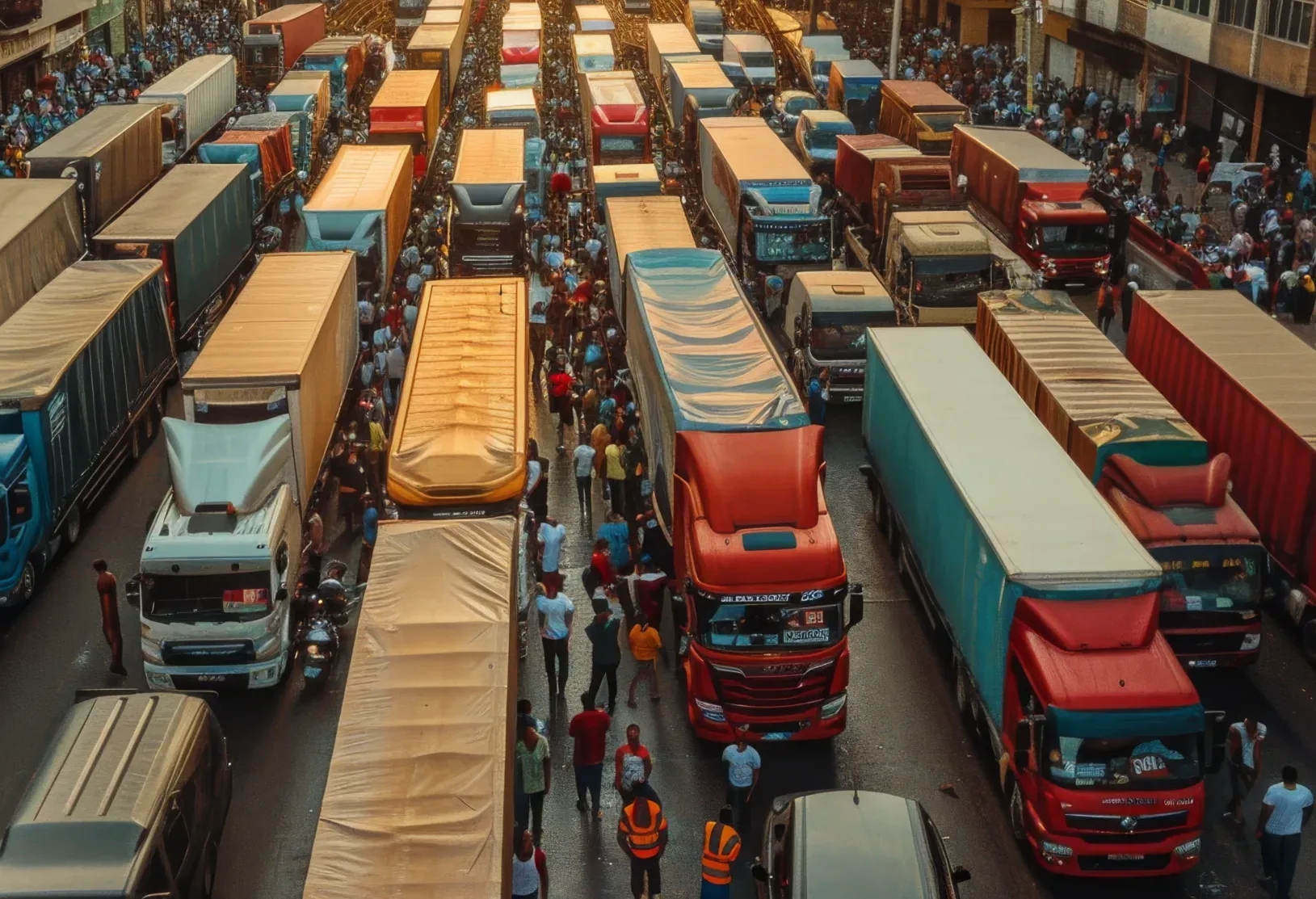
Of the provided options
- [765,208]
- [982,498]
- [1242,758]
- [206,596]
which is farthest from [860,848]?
[765,208]

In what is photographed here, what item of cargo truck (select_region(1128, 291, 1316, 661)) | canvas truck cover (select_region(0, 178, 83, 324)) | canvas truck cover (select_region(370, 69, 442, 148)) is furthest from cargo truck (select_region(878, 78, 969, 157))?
canvas truck cover (select_region(0, 178, 83, 324))

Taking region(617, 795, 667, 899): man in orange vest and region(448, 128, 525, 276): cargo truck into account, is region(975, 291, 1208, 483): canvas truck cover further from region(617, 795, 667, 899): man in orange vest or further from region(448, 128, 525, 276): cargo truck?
region(448, 128, 525, 276): cargo truck

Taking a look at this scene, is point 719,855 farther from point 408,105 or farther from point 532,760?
point 408,105

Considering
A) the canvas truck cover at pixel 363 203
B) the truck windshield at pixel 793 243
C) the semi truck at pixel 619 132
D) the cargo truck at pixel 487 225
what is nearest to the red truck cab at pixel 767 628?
the truck windshield at pixel 793 243

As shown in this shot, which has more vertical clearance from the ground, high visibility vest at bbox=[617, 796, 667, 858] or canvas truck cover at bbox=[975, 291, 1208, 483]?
canvas truck cover at bbox=[975, 291, 1208, 483]

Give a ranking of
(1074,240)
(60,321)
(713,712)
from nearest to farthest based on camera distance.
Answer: (713,712) < (60,321) < (1074,240)
